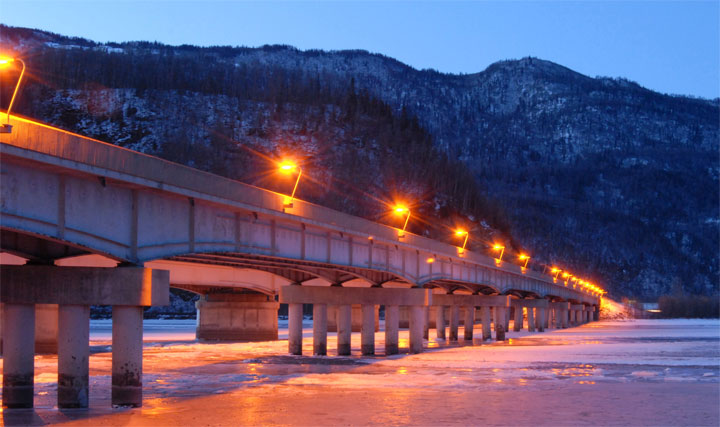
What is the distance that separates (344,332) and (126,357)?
105 ft

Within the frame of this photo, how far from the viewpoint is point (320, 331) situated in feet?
193

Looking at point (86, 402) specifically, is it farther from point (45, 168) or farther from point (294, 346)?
point (294, 346)

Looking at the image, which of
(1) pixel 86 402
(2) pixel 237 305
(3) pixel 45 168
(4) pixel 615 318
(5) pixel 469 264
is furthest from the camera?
(4) pixel 615 318

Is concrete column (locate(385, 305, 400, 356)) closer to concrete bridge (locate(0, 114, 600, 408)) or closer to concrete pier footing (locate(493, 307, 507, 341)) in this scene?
concrete bridge (locate(0, 114, 600, 408))

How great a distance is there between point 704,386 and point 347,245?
69.7 feet

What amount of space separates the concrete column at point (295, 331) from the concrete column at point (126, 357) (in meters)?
31.1

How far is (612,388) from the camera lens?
34.9 m

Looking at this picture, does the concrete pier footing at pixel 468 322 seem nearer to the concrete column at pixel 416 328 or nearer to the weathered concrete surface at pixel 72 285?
the concrete column at pixel 416 328

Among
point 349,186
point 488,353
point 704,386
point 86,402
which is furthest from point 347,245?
point 349,186

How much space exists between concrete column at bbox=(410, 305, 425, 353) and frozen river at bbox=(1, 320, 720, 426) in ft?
7.79

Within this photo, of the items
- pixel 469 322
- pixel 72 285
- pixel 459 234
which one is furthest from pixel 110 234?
pixel 469 322

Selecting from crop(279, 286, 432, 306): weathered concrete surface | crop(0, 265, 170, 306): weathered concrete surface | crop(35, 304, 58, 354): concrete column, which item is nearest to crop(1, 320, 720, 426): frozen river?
crop(0, 265, 170, 306): weathered concrete surface

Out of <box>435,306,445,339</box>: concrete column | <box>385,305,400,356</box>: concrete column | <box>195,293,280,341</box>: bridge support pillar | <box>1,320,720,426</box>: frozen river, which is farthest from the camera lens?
<box>435,306,445,339</box>: concrete column

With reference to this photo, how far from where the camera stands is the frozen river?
26.2 metres
